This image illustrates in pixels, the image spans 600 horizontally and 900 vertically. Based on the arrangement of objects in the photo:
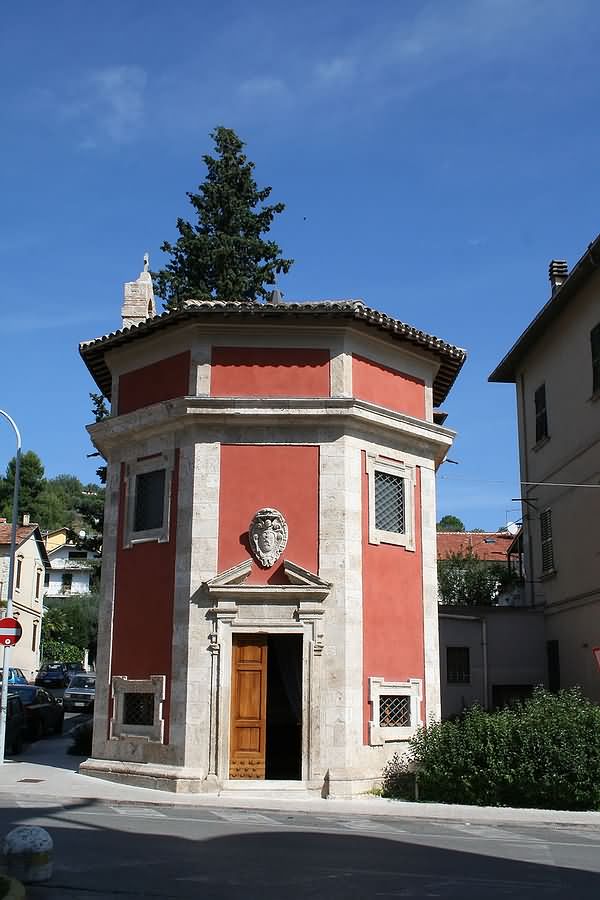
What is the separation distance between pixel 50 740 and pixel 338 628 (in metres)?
12.5

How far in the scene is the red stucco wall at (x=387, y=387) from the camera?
17.1m

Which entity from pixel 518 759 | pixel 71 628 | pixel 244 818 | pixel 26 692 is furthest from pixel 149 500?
pixel 71 628

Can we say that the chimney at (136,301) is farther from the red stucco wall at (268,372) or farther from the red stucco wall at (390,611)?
the red stucco wall at (390,611)

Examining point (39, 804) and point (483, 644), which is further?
point (483, 644)

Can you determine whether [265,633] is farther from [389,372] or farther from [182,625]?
[389,372]

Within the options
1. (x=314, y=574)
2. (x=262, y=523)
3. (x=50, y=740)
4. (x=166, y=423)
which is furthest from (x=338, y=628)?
(x=50, y=740)

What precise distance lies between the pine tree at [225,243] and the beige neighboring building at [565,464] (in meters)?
9.76

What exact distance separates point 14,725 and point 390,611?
30.6ft

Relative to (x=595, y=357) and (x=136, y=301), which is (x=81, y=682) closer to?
(x=136, y=301)

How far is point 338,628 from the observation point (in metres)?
15.6

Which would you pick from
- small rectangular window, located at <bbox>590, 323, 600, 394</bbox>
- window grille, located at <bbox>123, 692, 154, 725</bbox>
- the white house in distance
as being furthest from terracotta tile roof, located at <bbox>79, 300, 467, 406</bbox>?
the white house in distance

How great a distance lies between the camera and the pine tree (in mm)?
30953

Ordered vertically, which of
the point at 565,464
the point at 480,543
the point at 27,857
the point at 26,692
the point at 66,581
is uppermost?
the point at 66,581

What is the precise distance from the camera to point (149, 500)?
17453mm
